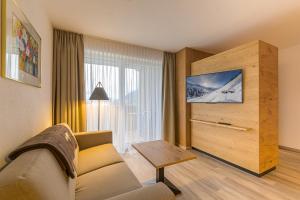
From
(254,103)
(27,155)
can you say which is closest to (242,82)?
(254,103)

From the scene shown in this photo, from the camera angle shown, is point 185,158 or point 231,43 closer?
point 185,158

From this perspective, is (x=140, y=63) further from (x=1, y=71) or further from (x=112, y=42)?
(x=1, y=71)

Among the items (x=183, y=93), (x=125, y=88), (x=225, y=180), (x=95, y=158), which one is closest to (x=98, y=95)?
(x=125, y=88)

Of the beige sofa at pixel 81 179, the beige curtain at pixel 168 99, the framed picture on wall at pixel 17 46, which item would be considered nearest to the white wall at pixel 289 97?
the beige curtain at pixel 168 99

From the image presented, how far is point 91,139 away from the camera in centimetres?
226

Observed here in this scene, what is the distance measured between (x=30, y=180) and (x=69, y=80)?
227cm

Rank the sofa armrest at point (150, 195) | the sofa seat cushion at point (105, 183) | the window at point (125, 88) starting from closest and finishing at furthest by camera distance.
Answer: the sofa armrest at point (150, 195)
the sofa seat cushion at point (105, 183)
the window at point (125, 88)

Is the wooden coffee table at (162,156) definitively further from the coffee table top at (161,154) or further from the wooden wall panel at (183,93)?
the wooden wall panel at (183,93)

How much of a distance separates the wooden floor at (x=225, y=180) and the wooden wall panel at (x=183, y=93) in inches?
31.4

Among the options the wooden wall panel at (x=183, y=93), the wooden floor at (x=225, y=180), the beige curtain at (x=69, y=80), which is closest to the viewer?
the wooden floor at (x=225, y=180)

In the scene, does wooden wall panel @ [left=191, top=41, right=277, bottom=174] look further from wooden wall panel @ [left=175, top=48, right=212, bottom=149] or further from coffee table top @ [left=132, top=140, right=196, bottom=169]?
coffee table top @ [left=132, top=140, right=196, bottom=169]

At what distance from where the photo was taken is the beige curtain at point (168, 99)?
3.57m

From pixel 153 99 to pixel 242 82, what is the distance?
1.86 meters

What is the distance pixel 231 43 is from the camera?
309 cm
